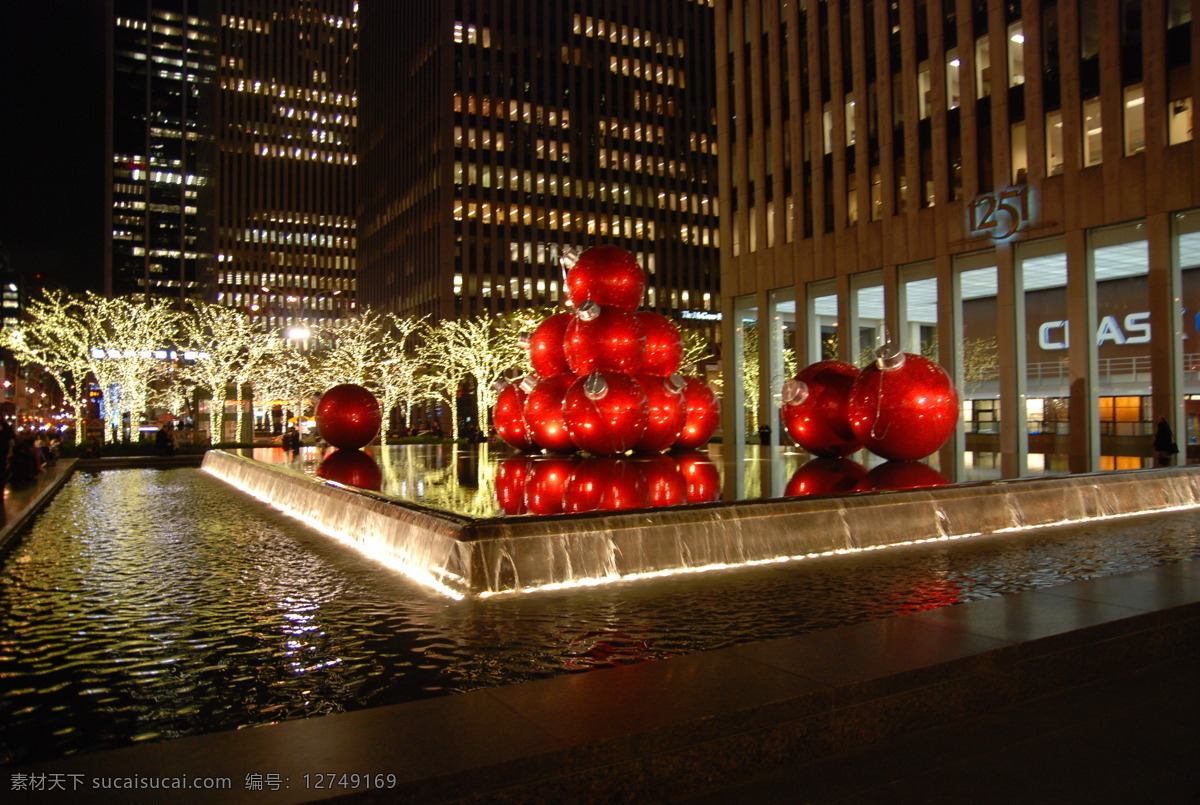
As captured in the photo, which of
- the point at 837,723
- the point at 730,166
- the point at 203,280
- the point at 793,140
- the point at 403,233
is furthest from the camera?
the point at 203,280

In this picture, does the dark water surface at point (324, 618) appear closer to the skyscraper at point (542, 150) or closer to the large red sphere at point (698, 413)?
the large red sphere at point (698, 413)

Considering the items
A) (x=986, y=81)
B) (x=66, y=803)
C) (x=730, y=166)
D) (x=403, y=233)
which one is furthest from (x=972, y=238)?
(x=403, y=233)

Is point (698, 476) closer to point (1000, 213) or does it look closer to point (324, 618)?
point (324, 618)

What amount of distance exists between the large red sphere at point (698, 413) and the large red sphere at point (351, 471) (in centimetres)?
575

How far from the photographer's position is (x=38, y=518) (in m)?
13.3

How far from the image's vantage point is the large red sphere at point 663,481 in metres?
9.77

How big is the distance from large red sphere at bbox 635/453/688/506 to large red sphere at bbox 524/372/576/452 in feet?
4.64

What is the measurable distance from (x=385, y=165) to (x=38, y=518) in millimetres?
99965

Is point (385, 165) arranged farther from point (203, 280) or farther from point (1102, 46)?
point (1102, 46)

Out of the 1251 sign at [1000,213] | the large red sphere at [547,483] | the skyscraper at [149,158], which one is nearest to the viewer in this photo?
the large red sphere at [547,483]

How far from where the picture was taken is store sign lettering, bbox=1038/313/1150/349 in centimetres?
3144

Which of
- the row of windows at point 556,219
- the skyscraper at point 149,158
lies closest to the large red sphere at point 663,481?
the row of windows at point 556,219

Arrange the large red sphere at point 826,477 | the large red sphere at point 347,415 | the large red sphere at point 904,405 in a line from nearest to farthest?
the large red sphere at point 826,477 → the large red sphere at point 904,405 → the large red sphere at point 347,415

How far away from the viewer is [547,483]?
11633 mm
